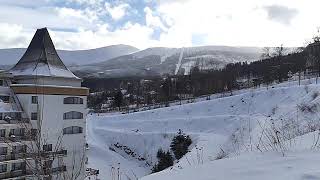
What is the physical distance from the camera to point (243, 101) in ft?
100

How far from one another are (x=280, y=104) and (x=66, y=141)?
48.6ft

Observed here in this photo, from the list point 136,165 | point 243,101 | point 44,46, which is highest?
point 44,46

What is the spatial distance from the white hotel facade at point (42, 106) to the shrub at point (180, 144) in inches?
245

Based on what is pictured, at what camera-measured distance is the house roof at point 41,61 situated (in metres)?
25.7

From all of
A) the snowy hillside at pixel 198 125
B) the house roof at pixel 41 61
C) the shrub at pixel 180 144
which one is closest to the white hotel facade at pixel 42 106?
the house roof at pixel 41 61

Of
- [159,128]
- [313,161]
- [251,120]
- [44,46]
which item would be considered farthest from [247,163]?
[159,128]

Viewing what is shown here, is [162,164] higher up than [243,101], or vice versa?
[243,101]

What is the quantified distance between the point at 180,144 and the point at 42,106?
961 centimetres

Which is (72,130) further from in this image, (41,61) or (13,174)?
(13,174)

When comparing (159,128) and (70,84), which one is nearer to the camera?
(70,84)

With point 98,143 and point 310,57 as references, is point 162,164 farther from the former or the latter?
point 310,57

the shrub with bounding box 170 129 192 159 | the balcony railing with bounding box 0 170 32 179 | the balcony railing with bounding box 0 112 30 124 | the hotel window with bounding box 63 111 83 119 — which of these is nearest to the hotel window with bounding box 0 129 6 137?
the balcony railing with bounding box 0 112 30 124

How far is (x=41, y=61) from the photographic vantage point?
26531 millimetres

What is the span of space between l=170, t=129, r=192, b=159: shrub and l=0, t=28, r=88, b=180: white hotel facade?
A: 6214 millimetres
